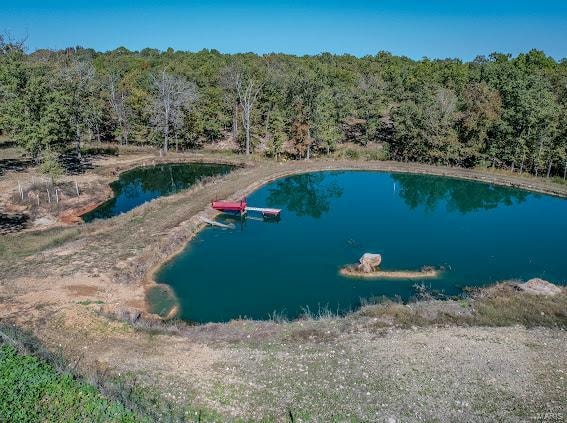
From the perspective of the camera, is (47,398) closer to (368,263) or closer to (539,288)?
(368,263)

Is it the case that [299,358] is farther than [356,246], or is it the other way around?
[356,246]

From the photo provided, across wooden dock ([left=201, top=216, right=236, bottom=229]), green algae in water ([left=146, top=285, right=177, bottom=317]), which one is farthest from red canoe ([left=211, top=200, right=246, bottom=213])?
green algae in water ([left=146, top=285, right=177, bottom=317])

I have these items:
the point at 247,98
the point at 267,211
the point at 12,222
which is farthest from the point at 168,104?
the point at 12,222

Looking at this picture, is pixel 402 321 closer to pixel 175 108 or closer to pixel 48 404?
pixel 48 404

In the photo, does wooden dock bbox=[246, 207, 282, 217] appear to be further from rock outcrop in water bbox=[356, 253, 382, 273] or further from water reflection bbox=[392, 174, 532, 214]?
water reflection bbox=[392, 174, 532, 214]

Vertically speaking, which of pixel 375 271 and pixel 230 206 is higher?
pixel 230 206

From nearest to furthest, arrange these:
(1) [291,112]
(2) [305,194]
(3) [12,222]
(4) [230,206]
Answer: (3) [12,222] → (4) [230,206] → (2) [305,194] → (1) [291,112]

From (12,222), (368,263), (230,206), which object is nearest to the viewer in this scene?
(368,263)
